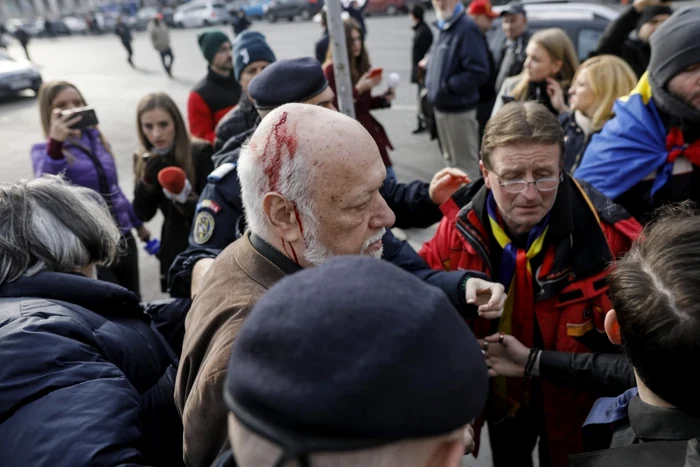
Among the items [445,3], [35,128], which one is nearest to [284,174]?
[445,3]

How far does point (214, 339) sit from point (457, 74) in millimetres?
4723

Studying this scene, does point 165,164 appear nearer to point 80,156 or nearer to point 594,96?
point 80,156

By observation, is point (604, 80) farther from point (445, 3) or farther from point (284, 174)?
point (284, 174)

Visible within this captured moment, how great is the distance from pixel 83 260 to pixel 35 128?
1168 cm

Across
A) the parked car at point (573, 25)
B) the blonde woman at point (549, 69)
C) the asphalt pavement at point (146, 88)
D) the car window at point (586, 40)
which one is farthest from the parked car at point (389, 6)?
the blonde woman at point (549, 69)

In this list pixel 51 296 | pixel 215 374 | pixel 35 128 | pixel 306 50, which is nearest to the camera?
pixel 215 374

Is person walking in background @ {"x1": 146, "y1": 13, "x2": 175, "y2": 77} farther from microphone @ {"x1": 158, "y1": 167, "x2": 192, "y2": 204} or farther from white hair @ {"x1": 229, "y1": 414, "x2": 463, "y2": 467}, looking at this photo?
white hair @ {"x1": 229, "y1": 414, "x2": 463, "y2": 467}

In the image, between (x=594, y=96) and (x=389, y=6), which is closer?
(x=594, y=96)

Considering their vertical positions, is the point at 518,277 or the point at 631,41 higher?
the point at 631,41

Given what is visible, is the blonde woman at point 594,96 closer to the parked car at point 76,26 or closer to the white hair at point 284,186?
the white hair at point 284,186

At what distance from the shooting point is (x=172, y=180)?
3188mm

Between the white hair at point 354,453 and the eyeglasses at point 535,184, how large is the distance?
4.60ft

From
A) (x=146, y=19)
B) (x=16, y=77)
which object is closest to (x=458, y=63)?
(x=16, y=77)

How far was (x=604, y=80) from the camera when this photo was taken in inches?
135
